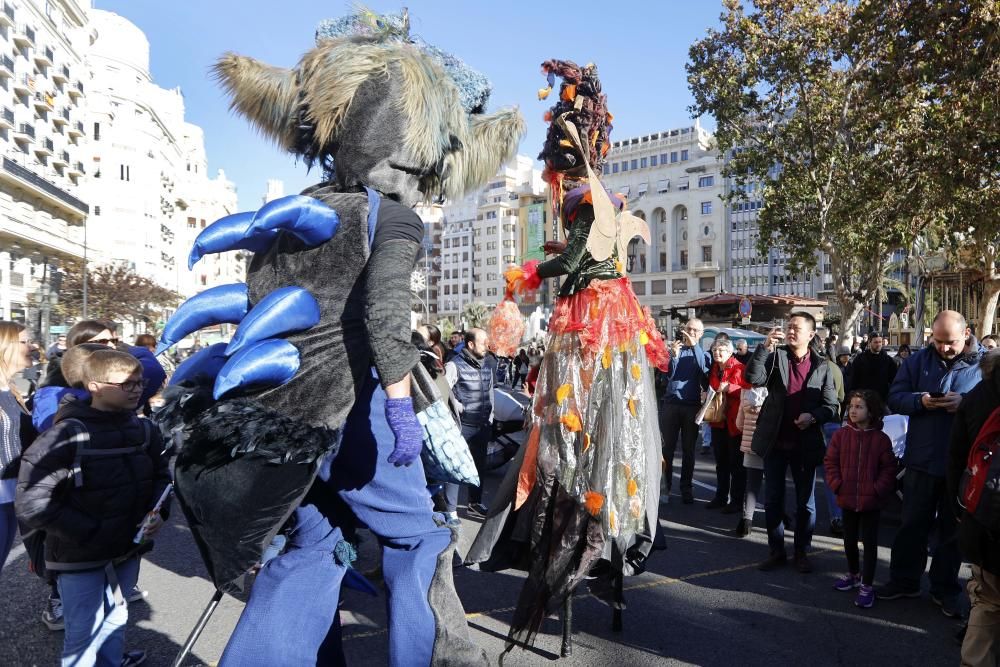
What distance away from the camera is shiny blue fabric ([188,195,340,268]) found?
1.96 meters

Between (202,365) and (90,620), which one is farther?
(90,620)

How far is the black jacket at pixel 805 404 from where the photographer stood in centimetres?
498

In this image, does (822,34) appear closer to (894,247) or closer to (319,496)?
(894,247)

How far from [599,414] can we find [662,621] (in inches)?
54.6

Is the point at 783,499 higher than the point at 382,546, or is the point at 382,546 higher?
the point at 382,546

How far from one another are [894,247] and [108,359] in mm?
15851

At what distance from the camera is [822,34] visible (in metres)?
14.3

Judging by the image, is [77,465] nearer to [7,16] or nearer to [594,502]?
[594,502]

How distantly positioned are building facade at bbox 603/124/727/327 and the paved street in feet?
232

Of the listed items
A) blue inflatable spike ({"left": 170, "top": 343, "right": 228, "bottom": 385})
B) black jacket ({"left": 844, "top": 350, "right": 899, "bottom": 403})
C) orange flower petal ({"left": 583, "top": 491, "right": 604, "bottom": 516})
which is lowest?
orange flower petal ({"left": 583, "top": 491, "right": 604, "bottom": 516})

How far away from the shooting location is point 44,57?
46500 millimetres

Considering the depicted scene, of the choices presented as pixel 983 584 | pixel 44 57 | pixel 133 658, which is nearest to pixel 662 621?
pixel 983 584

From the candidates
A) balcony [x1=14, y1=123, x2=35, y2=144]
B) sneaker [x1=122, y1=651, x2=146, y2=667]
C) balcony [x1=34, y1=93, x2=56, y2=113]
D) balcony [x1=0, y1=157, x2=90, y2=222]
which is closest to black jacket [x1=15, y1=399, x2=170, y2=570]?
sneaker [x1=122, y1=651, x2=146, y2=667]

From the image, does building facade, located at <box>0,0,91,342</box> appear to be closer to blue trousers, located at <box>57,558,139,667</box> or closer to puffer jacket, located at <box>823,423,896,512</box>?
blue trousers, located at <box>57,558,139,667</box>
